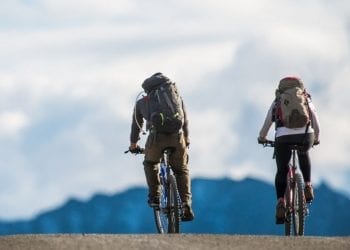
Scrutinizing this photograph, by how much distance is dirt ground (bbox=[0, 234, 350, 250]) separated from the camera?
12.6 m

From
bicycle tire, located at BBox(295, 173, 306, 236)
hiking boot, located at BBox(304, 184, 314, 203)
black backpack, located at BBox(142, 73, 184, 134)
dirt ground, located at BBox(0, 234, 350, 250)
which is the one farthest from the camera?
hiking boot, located at BBox(304, 184, 314, 203)

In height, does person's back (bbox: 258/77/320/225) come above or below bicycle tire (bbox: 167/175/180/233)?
above

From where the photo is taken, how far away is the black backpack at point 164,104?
15547 millimetres

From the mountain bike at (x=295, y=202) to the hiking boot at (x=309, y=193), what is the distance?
9 cm

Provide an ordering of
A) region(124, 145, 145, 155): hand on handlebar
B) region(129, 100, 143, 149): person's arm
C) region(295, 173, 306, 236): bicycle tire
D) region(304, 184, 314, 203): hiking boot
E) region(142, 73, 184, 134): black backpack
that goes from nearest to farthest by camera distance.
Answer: region(142, 73, 184, 134): black backpack
region(295, 173, 306, 236): bicycle tire
region(304, 184, 314, 203): hiking boot
region(129, 100, 143, 149): person's arm
region(124, 145, 145, 155): hand on handlebar

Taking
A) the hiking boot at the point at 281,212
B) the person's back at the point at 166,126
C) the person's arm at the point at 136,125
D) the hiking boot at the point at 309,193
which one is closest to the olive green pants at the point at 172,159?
the person's back at the point at 166,126

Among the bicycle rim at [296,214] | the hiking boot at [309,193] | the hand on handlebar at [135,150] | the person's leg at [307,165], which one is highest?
the hand on handlebar at [135,150]

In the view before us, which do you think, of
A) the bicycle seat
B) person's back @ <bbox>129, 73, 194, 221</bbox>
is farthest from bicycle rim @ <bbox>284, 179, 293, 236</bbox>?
the bicycle seat

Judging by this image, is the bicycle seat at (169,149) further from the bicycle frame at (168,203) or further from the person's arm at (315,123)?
the person's arm at (315,123)

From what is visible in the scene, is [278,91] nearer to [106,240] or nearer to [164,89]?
[164,89]

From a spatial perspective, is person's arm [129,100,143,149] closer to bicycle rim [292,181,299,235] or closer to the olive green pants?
the olive green pants

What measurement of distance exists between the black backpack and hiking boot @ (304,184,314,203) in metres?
1.86

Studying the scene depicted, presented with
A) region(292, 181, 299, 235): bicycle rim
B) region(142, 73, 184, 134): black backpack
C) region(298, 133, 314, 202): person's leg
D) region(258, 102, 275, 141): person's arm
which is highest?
region(142, 73, 184, 134): black backpack

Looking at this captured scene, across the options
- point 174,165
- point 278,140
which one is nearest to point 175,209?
point 174,165
